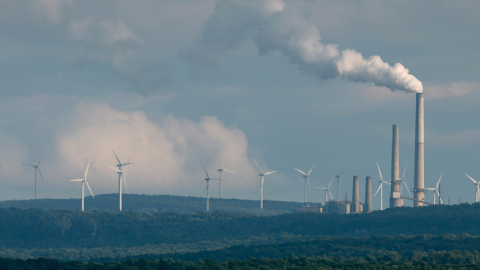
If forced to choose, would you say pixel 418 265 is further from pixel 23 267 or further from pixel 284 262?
pixel 23 267

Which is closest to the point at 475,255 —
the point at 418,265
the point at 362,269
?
the point at 418,265

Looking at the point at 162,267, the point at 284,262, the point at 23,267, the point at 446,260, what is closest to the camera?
the point at 23,267

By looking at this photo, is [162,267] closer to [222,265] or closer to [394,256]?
[222,265]

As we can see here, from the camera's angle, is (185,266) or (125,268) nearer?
(125,268)

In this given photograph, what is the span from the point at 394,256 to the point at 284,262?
3556 cm

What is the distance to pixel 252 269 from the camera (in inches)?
5054

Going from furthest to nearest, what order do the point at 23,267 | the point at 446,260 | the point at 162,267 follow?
the point at 446,260 < the point at 162,267 < the point at 23,267

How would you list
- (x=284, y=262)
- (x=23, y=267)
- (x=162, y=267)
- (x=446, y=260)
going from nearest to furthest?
(x=23, y=267) → (x=162, y=267) → (x=284, y=262) → (x=446, y=260)

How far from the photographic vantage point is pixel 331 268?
129 metres

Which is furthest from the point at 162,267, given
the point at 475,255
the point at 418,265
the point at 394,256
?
the point at 475,255

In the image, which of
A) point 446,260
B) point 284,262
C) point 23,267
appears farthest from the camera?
point 446,260

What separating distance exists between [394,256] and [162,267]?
63.6 metres

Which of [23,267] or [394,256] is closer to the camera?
[23,267]

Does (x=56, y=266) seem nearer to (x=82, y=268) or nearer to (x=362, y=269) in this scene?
(x=82, y=268)
